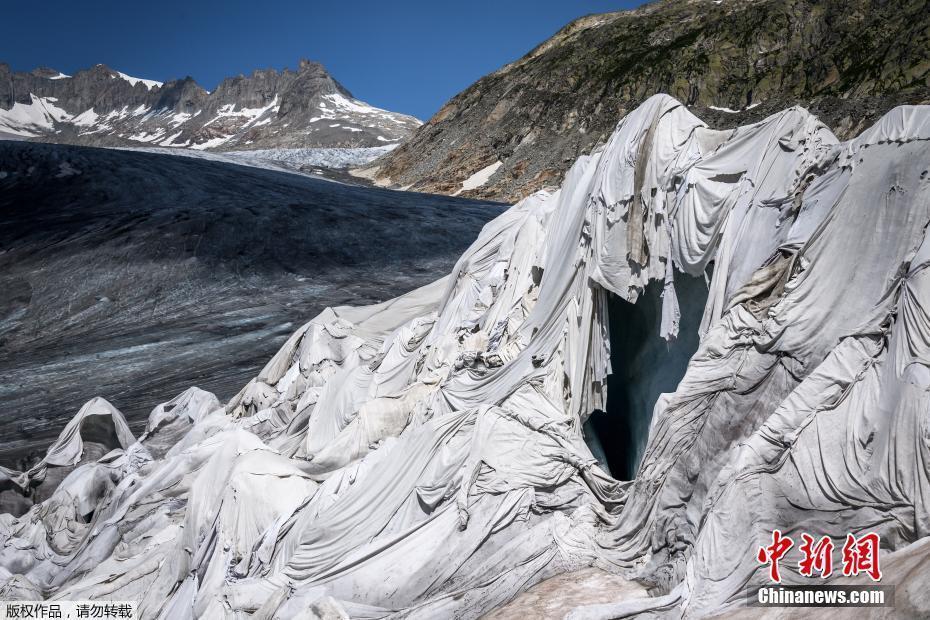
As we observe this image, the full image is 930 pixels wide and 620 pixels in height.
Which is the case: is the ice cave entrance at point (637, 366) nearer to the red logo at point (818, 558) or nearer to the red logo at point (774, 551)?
the red logo at point (774, 551)

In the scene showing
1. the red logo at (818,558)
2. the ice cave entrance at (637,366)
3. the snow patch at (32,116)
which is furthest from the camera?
the snow patch at (32,116)

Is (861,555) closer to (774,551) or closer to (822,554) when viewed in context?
(822,554)

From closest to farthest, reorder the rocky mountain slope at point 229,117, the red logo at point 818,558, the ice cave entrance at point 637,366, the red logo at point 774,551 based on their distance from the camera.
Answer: the red logo at point 818,558 → the red logo at point 774,551 → the ice cave entrance at point 637,366 → the rocky mountain slope at point 229,117

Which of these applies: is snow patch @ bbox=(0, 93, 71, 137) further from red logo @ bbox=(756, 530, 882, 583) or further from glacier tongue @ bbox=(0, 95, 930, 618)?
red logo @ bbox=(756, 530, 882, 583)

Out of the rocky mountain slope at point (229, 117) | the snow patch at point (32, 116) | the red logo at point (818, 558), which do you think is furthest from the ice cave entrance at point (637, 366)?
the snow patch at point (32, 116)

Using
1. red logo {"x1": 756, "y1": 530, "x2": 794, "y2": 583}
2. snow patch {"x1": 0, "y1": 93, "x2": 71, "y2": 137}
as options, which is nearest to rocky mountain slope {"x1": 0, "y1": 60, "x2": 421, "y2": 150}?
snow patch {"x1": 0, "y1": 93, "x2": 71, "y2": 137}

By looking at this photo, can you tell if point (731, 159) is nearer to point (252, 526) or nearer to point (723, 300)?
point (723, 300)

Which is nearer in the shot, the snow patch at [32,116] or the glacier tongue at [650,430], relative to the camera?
the glacier tongue at [650,430]
